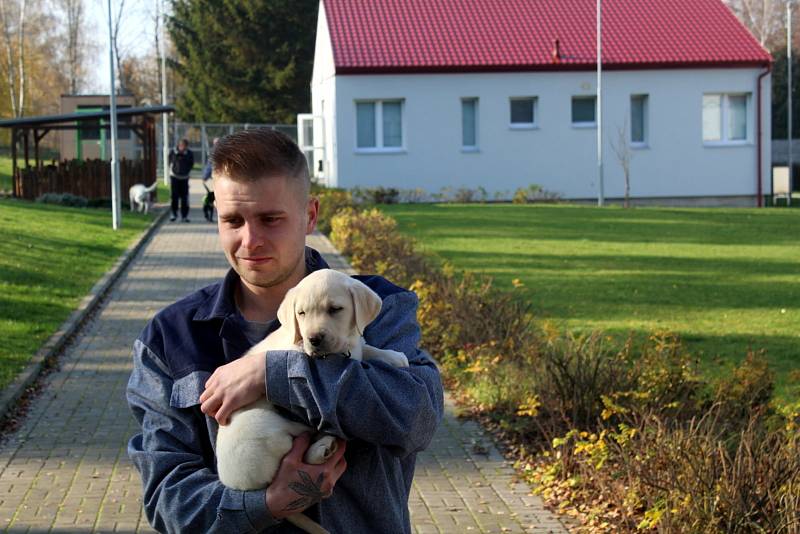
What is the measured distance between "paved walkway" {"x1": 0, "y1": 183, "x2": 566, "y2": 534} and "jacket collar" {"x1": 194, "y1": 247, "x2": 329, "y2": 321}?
3.92 m

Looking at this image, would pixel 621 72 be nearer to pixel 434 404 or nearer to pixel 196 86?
pixel 196 86

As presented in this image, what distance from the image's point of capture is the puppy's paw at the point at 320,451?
111 inches

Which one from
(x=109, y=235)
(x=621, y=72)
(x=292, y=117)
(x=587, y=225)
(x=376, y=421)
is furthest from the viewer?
(x=292, y=117)

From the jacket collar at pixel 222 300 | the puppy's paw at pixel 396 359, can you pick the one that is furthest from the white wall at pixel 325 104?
the puppy's paw at pixel 396 359

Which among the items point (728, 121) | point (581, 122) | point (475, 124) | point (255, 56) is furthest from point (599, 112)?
point (255, 56)

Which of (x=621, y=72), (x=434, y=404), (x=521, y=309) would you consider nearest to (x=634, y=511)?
(x=434, y=404)

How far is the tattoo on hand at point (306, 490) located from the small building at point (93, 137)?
42490 mm

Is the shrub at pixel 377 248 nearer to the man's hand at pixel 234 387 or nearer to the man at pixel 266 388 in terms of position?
the man at pixel 266 388

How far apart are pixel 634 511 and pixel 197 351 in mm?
3906

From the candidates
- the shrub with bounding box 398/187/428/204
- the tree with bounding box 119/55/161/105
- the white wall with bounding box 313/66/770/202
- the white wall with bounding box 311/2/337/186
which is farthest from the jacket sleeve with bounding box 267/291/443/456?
the tree with bounding box 119/55/161/105

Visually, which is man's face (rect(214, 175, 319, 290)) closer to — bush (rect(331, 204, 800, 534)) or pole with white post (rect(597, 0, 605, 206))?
bush (rect(331, 204, 800, 534))

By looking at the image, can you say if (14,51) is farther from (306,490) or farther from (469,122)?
(306,490)

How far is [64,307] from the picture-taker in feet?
50.7

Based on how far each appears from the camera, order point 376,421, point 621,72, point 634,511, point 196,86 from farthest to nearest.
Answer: point 196,86 → point 621,72 → point 634,511 → point 376,421
